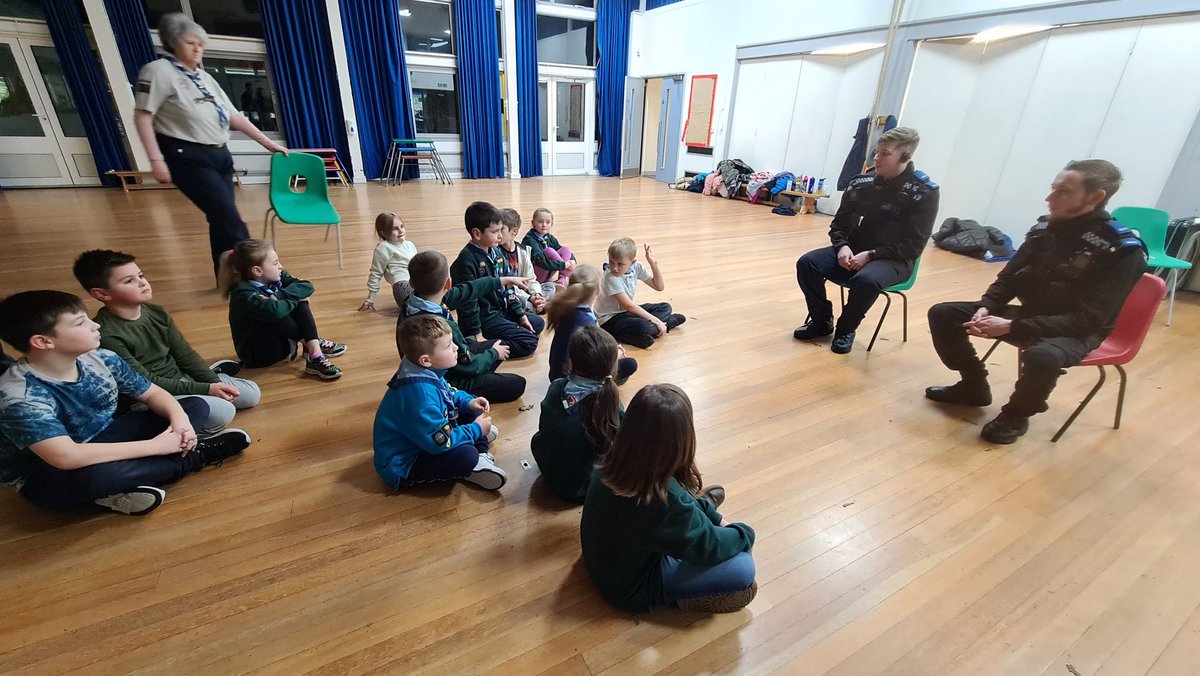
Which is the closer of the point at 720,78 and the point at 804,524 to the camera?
the point at 804,524

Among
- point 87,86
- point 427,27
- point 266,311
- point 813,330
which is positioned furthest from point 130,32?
point 813,330

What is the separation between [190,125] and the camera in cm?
278

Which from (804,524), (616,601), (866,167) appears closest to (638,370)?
(804,524)

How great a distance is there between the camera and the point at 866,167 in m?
6.52

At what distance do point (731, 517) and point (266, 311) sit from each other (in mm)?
2134

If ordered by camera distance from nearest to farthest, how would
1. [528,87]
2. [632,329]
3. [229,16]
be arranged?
[632,329]
[229,16]
[528,87]

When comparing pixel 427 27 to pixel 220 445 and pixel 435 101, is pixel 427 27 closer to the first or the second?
pixel 435 101

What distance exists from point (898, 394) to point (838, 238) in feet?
3.66

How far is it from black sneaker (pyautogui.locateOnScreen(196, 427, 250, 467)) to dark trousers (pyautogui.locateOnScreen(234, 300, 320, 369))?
68 cm

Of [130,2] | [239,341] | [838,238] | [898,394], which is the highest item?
[130,2]

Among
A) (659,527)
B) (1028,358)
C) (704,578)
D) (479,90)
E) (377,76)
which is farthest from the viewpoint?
(479,90)

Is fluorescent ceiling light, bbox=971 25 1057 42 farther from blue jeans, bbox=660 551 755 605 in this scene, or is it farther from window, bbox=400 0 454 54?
window, bbox=400 0 454 54

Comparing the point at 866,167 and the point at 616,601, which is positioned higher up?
the point at 866,167

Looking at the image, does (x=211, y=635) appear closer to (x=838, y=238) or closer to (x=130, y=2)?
(x=838, y=238)
